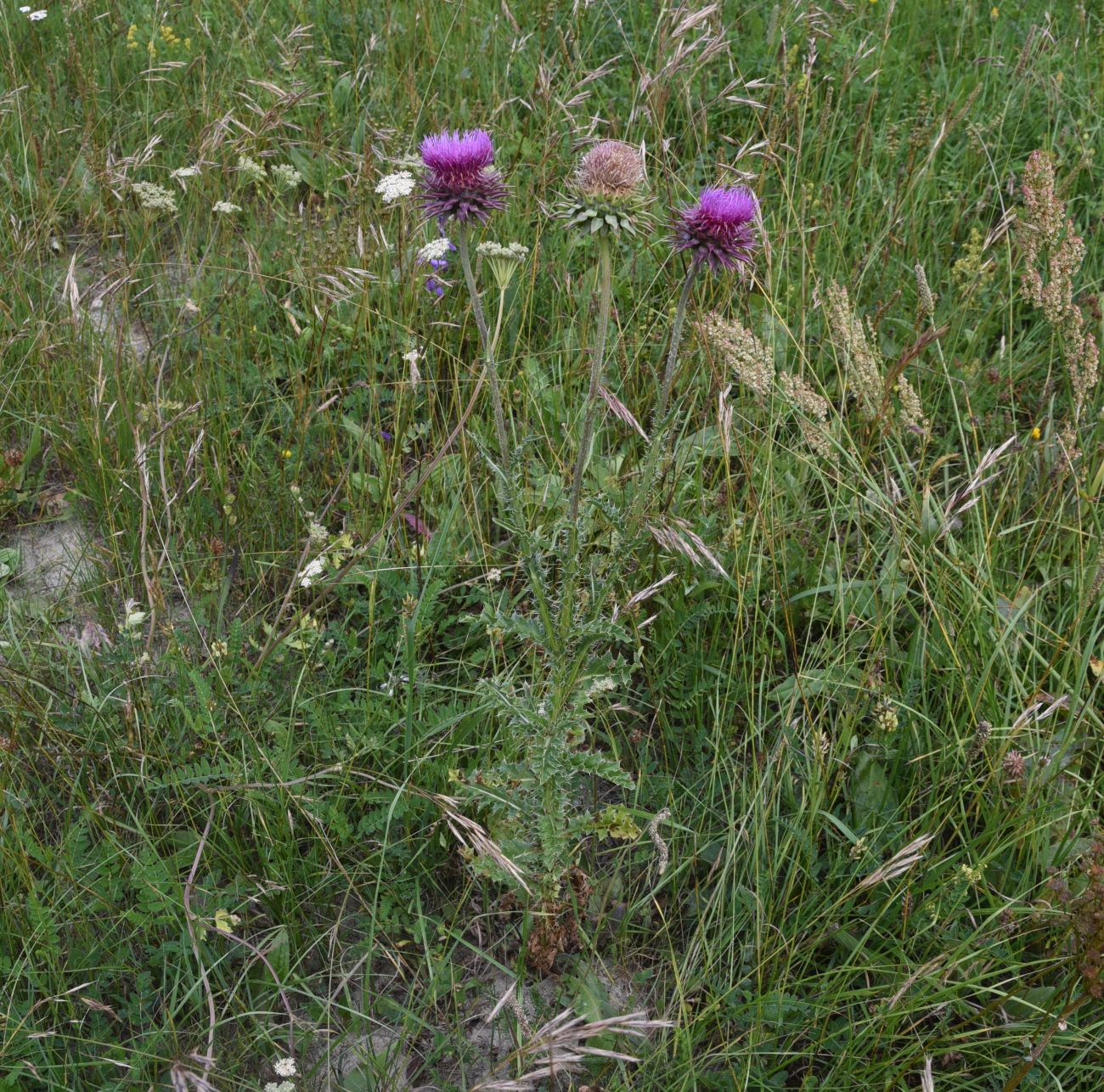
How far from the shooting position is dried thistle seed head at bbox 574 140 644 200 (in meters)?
1.86

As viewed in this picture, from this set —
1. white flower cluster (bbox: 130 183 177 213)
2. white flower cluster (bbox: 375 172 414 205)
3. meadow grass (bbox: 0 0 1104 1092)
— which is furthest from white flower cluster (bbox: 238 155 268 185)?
white flower cluster (bbox: 375 172 414 205)

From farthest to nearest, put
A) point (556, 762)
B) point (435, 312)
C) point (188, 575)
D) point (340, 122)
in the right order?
point (340, 122), point (435, 312), point (188, 575), point (556, 762)

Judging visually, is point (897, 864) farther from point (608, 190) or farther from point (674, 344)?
point (608, 190)

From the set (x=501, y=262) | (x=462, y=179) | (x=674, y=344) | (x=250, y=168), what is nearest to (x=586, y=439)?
(x=674, y=344)

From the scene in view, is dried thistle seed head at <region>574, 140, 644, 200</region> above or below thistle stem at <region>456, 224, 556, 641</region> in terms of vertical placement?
above

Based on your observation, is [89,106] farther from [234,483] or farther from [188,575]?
[188,575]

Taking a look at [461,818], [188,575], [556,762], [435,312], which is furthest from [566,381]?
[461,818]

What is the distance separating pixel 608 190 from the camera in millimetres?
1862

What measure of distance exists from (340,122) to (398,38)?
422 mm

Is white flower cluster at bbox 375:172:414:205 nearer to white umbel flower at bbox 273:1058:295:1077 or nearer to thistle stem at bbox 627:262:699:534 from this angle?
thistle stem at bbox 627:262:699:534

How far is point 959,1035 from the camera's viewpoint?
5.42ft

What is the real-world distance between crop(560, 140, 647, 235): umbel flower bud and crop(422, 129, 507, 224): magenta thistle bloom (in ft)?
0.58

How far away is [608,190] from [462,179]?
302 millimetres

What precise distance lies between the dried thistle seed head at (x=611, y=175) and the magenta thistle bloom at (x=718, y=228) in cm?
13
